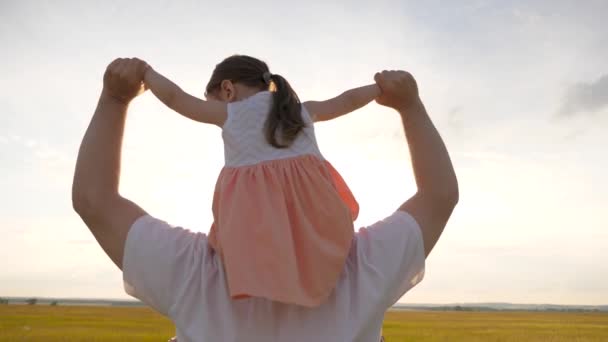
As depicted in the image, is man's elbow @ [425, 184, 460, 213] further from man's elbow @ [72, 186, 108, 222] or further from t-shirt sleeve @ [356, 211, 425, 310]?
man's elbow @ [72, 186, 108, 222]

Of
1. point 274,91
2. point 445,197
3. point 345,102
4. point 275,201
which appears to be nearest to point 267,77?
point 274,91

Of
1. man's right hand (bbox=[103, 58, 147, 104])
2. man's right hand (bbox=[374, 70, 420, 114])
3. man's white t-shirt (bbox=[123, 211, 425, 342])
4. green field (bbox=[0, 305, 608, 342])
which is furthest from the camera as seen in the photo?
green field (bbox=[0, 305, 608, 342])

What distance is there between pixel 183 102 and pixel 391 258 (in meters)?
0.82

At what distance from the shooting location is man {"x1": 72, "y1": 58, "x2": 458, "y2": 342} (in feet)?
4.53

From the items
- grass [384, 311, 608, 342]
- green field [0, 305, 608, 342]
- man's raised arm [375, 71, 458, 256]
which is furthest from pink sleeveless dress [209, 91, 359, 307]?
grass [384, 311, 608, 342]

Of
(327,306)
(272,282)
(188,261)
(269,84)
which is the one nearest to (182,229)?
(188,261)

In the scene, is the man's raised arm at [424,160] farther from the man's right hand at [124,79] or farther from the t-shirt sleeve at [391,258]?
the man's right hand at [124,79]

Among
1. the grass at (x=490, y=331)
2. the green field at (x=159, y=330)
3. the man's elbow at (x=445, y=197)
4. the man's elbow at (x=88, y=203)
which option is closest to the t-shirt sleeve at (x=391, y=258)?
the man's elbow at (x=445, y=197)

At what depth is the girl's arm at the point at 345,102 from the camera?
1922 millimetres

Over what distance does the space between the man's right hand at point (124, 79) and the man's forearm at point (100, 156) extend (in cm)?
2

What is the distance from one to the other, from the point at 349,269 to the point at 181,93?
0.78 m

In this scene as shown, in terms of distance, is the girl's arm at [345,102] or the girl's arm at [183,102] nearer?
the girl's arm at [183,102]

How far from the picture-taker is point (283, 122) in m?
1.63

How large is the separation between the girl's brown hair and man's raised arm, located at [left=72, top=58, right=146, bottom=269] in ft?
1.09
